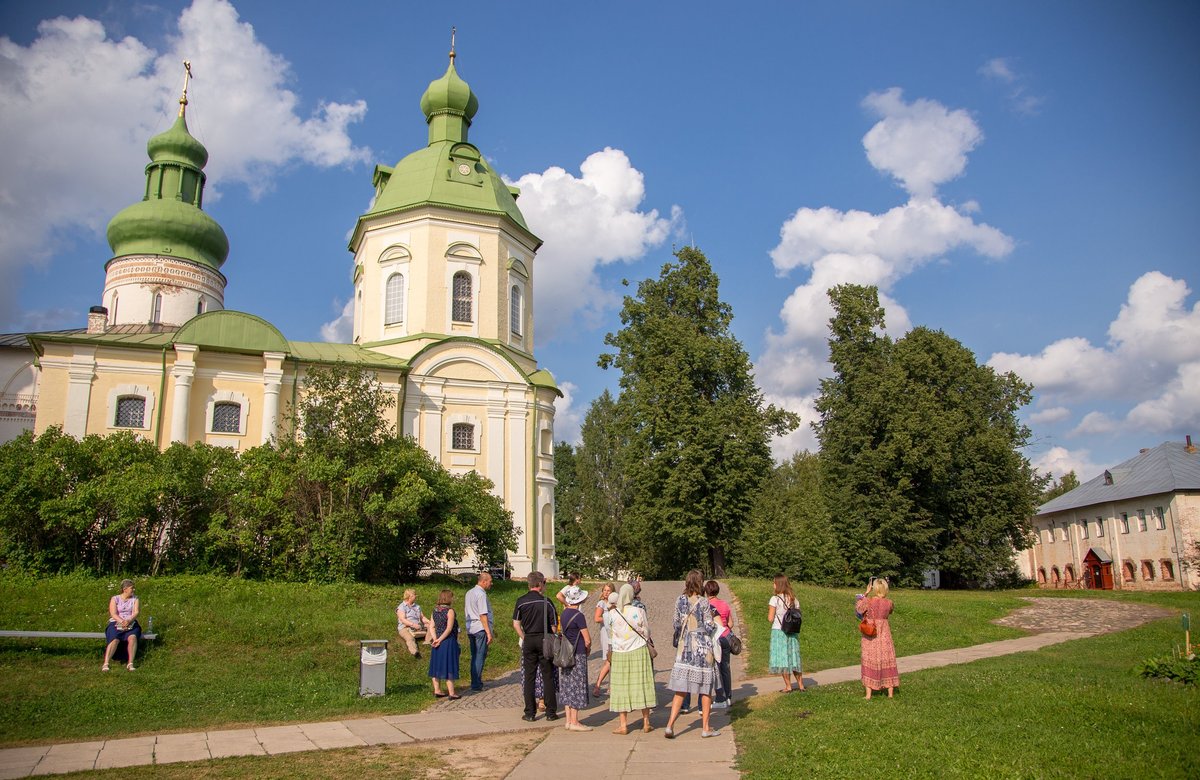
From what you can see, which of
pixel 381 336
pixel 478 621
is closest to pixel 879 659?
pixel 478 621

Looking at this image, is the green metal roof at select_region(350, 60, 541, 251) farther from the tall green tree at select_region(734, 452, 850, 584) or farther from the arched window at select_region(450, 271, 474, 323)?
the tall green tree at select_region(734, 452, 850, 584)

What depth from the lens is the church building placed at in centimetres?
2598

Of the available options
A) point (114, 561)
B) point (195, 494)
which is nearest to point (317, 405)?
point (195, 494)

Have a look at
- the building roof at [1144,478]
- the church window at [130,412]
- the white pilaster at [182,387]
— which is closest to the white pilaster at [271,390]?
the white pilaster at [182,387]

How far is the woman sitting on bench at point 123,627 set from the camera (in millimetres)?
12484

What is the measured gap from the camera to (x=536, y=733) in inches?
365

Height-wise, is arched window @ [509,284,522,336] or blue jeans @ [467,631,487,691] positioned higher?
arched window @ [509,284,522,336]

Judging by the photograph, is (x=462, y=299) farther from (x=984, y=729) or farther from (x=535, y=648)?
(x=984, y=729)

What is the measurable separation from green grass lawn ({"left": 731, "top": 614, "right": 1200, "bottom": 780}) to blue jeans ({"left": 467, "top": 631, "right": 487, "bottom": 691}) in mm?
3845

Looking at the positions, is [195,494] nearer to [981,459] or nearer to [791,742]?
[791,742]

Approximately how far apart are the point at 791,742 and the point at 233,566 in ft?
52.3

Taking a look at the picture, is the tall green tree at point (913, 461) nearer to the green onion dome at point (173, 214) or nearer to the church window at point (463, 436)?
the church window at point (463, 436)

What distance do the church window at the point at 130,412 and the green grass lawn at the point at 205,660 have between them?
890cm

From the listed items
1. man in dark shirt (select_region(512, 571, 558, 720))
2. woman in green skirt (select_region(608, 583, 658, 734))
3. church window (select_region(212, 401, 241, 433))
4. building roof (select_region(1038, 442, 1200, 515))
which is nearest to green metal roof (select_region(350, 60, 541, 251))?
church window (select_region(212, 401, 241, 433))
